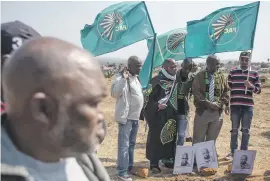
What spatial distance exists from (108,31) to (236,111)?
8.16 ft

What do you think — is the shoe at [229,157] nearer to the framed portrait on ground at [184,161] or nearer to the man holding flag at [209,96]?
the man holding flag at [209,96]

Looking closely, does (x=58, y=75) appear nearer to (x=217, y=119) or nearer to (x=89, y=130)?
(x=89, y=130)

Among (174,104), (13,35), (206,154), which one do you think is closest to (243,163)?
(206,154)

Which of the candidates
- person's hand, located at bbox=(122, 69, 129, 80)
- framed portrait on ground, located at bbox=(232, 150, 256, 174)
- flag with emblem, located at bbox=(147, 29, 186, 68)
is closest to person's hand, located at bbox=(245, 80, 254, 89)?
framed portrait on ground, located at bbox=(232, 150, 256, 174)

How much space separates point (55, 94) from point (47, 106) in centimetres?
3

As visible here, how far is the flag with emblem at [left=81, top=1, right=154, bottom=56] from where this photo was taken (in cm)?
635

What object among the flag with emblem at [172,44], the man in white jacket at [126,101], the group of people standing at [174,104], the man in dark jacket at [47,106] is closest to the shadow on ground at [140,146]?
the group of people standing at [174,104]

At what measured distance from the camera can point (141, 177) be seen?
17.4 ft

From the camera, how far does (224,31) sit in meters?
6.41

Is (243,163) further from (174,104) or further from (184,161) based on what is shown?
(174,104)

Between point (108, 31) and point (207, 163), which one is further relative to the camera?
point (108, 31)

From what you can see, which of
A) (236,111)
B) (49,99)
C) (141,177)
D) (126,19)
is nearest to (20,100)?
(49,99)

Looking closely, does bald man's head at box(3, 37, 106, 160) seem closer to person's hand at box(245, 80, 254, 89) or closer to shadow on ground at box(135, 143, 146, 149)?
person's hand at box(245, 80, 254, 89)

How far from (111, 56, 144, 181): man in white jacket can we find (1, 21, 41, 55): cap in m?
3.25
